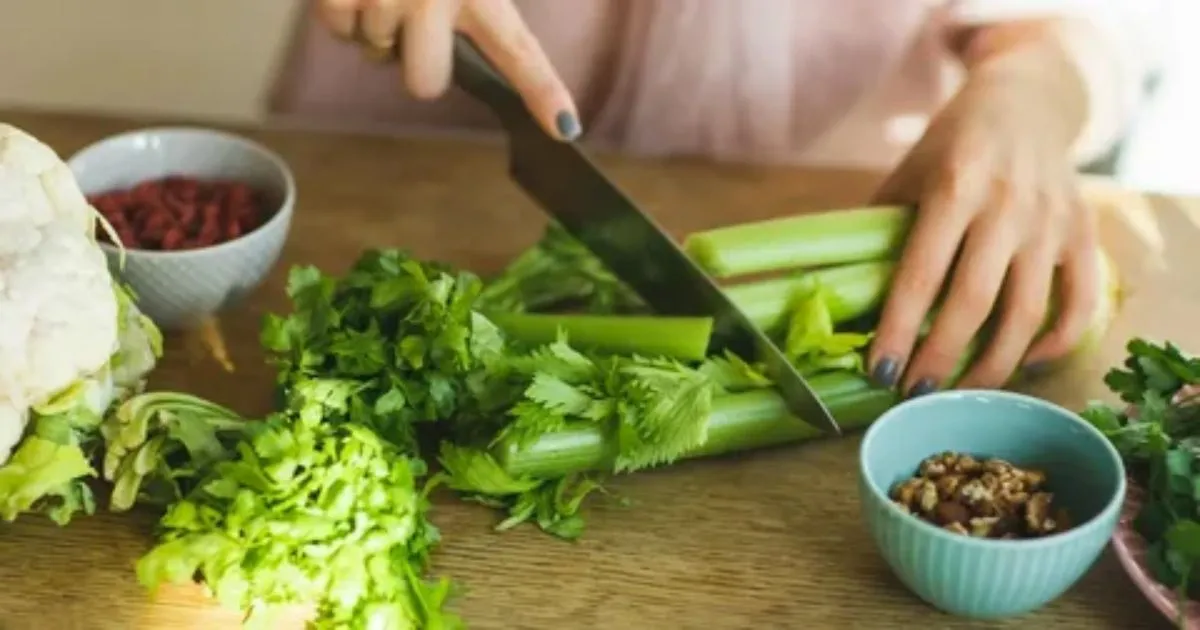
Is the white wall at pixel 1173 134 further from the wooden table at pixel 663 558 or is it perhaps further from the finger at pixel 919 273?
the finger at pixel 919 273

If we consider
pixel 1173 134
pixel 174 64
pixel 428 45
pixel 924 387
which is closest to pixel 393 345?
pixel 428 45

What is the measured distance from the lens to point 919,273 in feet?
3.30

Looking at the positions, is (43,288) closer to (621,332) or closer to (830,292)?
(621,332)

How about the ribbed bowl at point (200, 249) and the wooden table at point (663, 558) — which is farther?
the ribbed bowl at point (200, 249)

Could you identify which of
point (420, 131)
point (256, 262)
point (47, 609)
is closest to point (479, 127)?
point (420, 131)

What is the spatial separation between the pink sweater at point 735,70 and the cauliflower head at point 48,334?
1.62 ft

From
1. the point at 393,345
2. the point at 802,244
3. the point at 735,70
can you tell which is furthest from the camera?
the point at 735,70

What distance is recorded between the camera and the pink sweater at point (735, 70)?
127 cm

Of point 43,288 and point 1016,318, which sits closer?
point 43,288

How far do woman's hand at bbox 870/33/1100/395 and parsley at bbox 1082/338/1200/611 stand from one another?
0.08 meters

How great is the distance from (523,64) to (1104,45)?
495 mm

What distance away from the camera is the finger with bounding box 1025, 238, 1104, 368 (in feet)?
3.38

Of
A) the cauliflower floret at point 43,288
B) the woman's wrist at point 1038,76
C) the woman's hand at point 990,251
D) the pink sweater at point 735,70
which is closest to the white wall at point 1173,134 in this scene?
the pink sweater at point 735,70

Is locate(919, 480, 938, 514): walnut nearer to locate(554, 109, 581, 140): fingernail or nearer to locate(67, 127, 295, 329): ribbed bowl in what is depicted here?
locate(554, 109, 581, 140): fingernail
